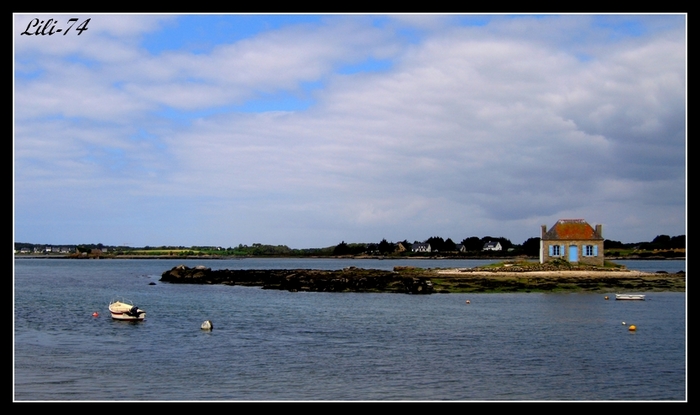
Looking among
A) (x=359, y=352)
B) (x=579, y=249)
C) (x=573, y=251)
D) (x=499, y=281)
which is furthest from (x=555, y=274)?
(x=359, y=352)

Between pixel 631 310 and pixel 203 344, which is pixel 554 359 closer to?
pixel 203 344

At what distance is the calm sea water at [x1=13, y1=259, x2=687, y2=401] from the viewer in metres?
22.7

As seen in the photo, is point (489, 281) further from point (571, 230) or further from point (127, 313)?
point (127, 313)

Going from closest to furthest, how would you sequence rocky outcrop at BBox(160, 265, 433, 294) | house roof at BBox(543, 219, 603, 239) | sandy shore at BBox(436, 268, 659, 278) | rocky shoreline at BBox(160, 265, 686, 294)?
rocky shoreline at BBox(160, 265, 686, 294)
rocky outcrop at BBox(160, 265, 433, 294)
sandy shore at BBox(436, 268, 659, 278)
house roof at BBox(543, 219, 603, 239)

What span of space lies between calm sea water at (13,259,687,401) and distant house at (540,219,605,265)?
22.4m

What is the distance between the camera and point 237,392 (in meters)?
22.6

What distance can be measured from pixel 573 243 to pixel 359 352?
167 feet

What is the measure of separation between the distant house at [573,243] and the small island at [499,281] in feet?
5.35

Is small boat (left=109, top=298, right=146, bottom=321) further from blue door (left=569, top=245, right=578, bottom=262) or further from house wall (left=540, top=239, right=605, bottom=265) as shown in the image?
blue door (left=569, top=245, right=578, bottom=262)

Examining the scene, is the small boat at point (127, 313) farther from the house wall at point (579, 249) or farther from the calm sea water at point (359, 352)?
the house wall at point (579, 249)

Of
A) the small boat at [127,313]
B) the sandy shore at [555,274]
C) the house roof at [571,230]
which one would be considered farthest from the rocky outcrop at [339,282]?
the small boat at [127,313]

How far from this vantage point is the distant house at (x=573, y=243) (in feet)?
244

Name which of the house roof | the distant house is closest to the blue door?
the distant house

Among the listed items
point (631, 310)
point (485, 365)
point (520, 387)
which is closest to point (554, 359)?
point (485, 365)
